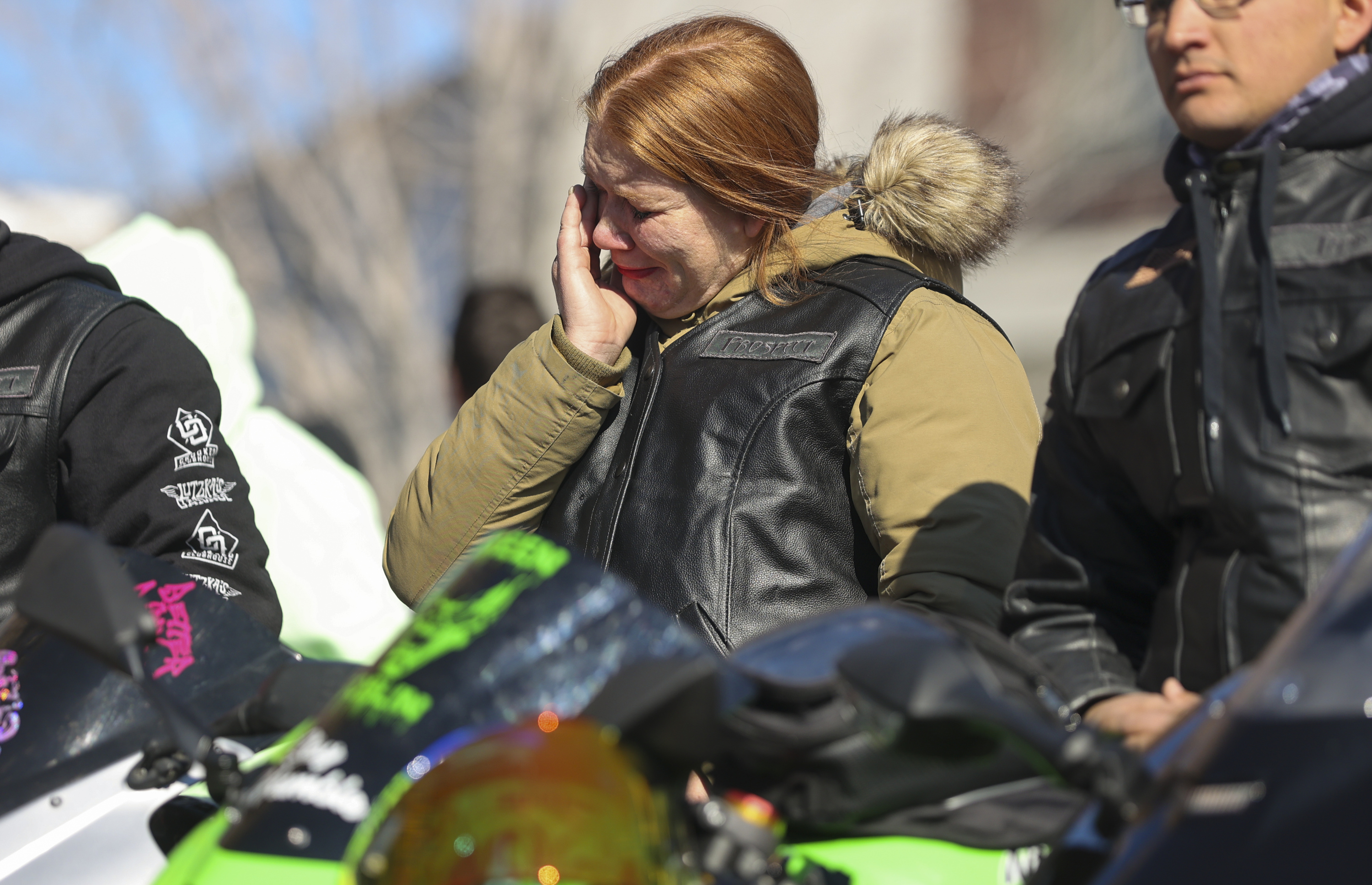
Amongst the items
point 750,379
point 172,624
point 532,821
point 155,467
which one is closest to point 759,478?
point 750,379

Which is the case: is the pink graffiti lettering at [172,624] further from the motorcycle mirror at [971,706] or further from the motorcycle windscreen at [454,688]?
the motorcycle mirror at [971,706]

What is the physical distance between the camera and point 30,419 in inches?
103

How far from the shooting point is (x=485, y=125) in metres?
12.0

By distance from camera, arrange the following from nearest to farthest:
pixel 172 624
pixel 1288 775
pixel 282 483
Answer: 1. pixel 1288 775
2. pixel 172 624
3. pixel 282 483

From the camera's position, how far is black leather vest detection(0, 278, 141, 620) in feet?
8.56

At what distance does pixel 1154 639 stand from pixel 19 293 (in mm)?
2236

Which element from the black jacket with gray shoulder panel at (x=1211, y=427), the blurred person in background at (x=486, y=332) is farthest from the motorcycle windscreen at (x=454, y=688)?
the blurred person in background at (x=486, y=332)

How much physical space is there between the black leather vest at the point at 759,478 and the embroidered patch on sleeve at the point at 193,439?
76 centimetres

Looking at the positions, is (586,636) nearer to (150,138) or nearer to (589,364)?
(589,364)

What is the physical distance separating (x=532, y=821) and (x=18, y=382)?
202cm

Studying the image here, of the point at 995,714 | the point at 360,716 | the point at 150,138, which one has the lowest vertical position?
the point at 150,138

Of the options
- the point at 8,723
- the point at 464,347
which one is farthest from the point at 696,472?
the point at 464,347

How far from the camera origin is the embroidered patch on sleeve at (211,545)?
2541 mm

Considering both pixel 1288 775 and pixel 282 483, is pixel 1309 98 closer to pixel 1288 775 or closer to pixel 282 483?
pixel 1288 775
